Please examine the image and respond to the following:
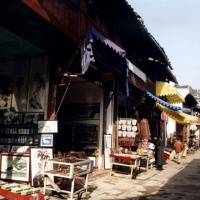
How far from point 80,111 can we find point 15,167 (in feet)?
18.5

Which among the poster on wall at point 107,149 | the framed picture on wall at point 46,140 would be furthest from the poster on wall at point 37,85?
the poster on wall at point 107,149

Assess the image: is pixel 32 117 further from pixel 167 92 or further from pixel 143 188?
pixel 167 92

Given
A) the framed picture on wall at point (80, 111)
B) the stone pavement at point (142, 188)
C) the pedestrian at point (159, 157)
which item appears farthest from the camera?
the pedestrian at point (159, 157)

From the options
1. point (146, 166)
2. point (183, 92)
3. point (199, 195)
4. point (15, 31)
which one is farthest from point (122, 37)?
point (183, 92)

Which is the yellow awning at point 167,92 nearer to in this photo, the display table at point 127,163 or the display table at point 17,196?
the display table at point 127,163

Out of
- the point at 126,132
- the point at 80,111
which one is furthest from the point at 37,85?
the point at 126,132

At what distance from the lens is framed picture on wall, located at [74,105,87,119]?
43.0ft

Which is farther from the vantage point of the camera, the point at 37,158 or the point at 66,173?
the point at 37,158

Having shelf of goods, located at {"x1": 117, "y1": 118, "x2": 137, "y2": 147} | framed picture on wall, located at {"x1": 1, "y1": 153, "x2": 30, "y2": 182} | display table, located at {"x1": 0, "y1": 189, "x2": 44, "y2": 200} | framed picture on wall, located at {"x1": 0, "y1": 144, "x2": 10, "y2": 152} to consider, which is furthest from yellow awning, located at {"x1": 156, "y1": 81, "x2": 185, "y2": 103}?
display table, located at {"x1": 0, "y1": 189, "x2": 44, "y2": 200}

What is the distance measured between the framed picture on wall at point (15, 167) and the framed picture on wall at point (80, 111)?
5339mm

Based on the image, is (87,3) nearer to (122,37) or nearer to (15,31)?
(15,31)

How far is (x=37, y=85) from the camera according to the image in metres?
8.86

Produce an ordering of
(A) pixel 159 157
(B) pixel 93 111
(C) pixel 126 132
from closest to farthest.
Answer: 1. (B) pixel 93 111
2. (C) pixel 126 132
3. (A) pixel 159 157

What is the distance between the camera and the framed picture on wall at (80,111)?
1309 centimetres
